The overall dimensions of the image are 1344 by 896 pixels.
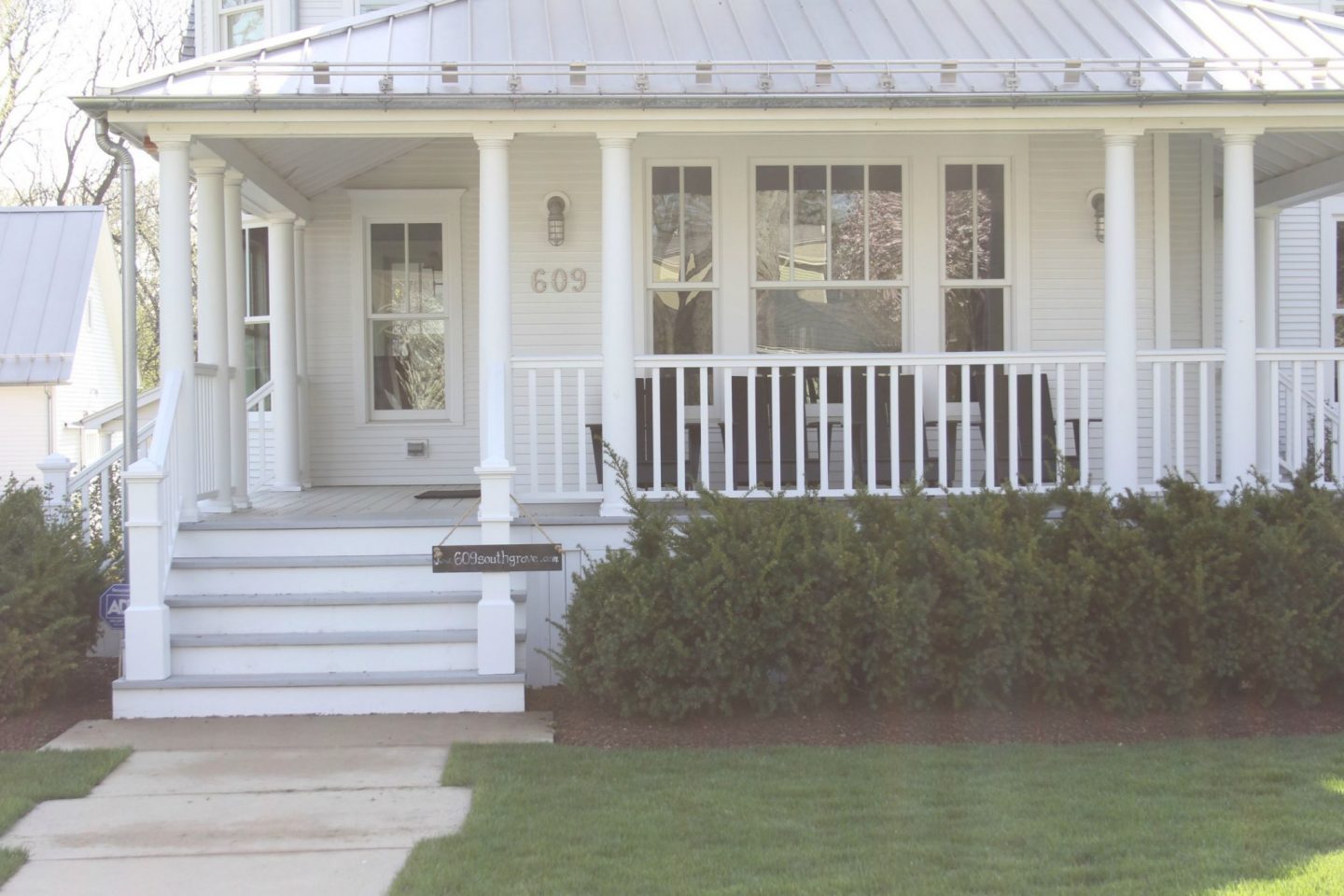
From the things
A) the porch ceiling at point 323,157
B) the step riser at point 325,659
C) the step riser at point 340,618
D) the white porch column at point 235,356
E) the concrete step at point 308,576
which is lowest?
the step riser at point 325,659

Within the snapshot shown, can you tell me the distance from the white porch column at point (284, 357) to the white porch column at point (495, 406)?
10.1 feet

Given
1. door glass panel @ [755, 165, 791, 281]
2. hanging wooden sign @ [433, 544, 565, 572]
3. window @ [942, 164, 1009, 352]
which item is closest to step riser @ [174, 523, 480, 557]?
hanging wooden sign @ [433, 544, 565, 572]

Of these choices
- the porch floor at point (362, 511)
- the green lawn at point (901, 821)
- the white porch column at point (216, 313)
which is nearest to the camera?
the green lawn at point (901, 821)

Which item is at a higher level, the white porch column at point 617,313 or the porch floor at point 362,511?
the white porch column at point 617,313

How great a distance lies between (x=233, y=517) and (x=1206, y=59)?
20.4 ft

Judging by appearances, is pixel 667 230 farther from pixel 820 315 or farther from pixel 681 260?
pixel 820 315

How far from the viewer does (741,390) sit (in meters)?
8.90

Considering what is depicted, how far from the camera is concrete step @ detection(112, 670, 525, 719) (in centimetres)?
660

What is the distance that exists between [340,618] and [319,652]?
24 centimetres

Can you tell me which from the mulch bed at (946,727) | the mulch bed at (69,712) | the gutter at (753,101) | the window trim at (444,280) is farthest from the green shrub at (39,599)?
the window trim at (444,280)

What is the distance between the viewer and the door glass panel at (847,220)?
9.23 meters

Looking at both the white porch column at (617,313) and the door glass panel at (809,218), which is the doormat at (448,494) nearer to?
the white porch column at (617,313)

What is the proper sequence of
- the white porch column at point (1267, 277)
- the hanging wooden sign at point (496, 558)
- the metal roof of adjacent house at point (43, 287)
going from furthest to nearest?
1. the metal roof of adjacent house at point (43, 287)
2. the white porch column at point (1267, 277)
3. the hanging wooden sign at point (496, 558)

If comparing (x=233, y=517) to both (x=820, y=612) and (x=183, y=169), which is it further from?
(x=820, y=612)
